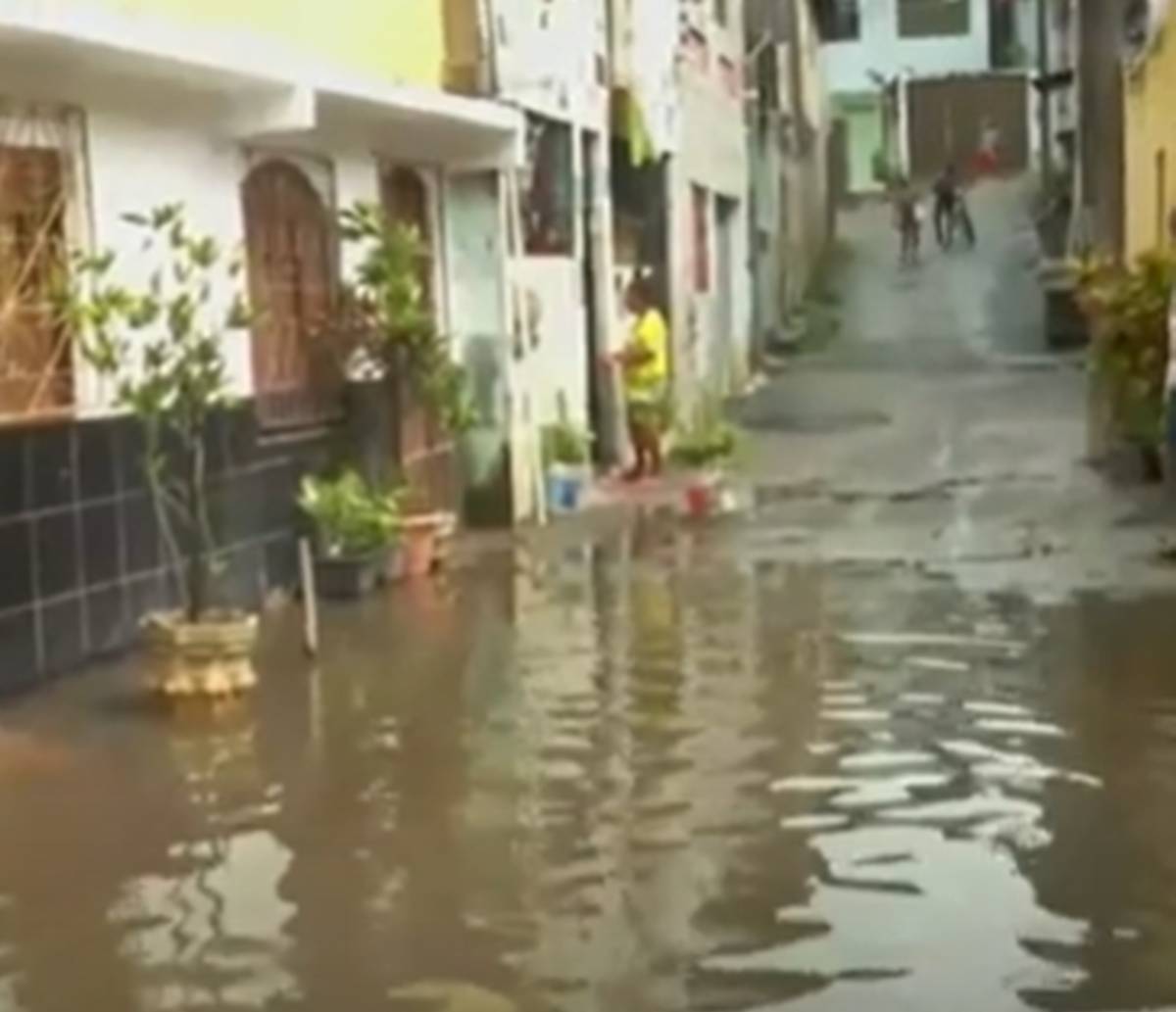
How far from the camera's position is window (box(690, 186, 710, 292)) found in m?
31.6

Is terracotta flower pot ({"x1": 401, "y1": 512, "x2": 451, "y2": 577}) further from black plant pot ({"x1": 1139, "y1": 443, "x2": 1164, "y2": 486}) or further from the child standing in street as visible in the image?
the child standing in street

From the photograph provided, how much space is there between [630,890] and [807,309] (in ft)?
122

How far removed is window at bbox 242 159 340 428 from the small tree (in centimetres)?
133

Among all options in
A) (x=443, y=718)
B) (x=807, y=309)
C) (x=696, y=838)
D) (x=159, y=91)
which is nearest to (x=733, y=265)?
(x=807, y=309)

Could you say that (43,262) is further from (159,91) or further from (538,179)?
(538,179)

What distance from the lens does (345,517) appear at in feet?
50.9

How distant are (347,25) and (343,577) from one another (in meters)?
3.39

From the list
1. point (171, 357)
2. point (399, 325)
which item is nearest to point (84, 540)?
point (171, 357)

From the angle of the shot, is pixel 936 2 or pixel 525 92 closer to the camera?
pixel 525 92

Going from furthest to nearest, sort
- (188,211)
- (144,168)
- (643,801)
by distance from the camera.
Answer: (188,211) < (144,168) < (643,801)

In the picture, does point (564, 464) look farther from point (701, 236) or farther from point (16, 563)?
point (701, 236)

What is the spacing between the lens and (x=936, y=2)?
63.1 metres

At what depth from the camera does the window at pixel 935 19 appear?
6312cm

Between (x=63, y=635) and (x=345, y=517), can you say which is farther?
(x=345, y=517)
